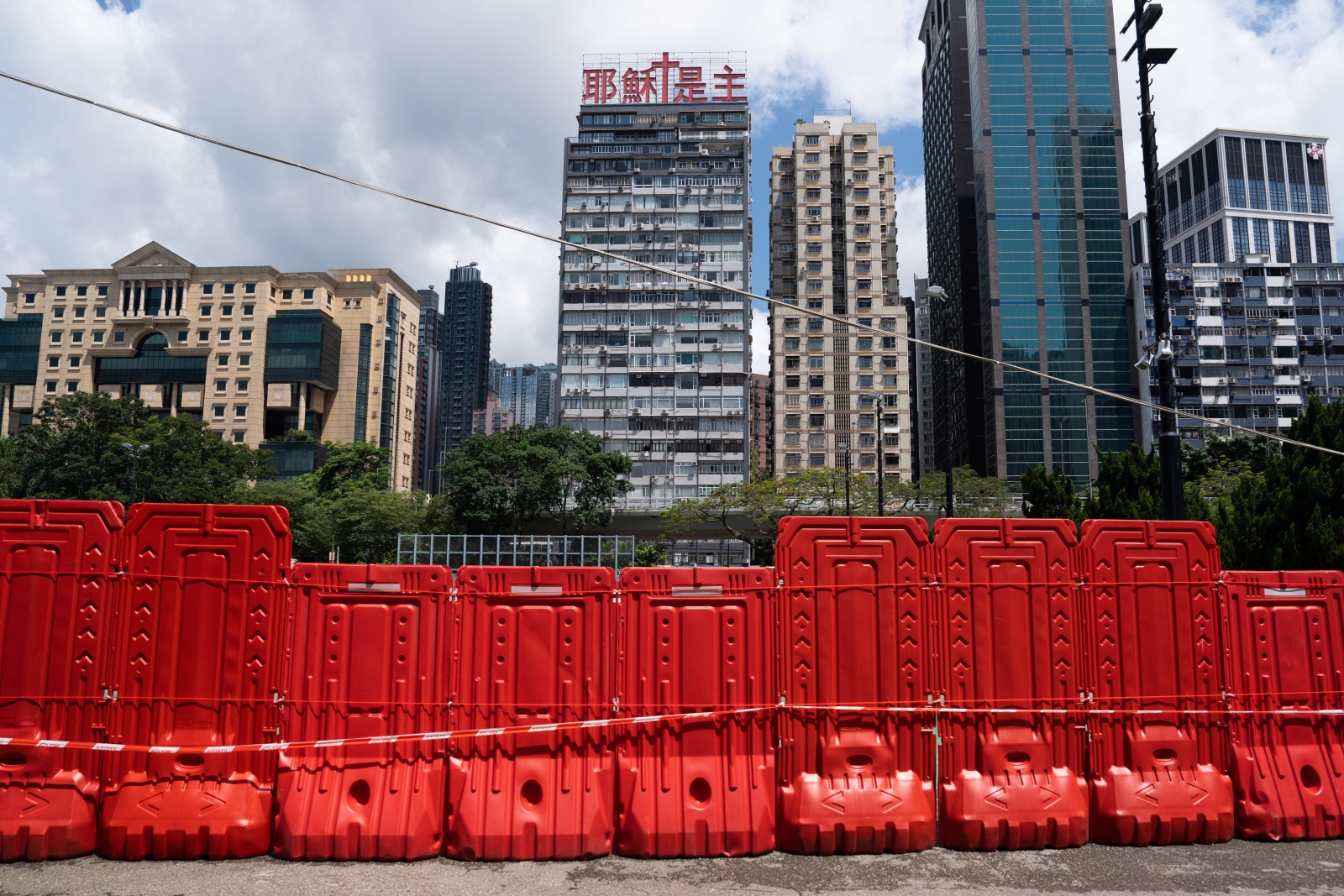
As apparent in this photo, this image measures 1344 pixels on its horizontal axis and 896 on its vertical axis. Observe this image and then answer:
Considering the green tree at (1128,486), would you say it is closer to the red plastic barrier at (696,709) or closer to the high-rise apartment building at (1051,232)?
the red plastic barrier at (696,709)

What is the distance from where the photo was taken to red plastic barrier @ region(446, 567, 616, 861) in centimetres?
657

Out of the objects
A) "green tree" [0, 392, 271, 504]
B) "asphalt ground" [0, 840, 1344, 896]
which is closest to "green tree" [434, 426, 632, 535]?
"green tree" [0, 392, 271, 504]

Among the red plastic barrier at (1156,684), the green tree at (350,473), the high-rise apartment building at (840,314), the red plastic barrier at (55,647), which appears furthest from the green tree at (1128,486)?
the high-rise apartment building at (840,314)

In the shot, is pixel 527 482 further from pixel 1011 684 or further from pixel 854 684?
pixel 1011 684

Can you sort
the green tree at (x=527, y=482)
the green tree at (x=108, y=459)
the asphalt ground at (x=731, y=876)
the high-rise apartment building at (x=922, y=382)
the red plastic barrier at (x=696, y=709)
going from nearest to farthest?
the asphalt ground at (x=731, y=876) < the red plastic barrier at (x=696, y=709) < the green tree at (x=108, y=459) < the green tree at (x=527, y=482) < the high-rise apartment building at (x=922, y=382)

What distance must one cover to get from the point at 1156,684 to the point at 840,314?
87.4m

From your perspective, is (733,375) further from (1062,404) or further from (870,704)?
(870,704)

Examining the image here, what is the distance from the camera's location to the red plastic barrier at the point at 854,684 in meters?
6.78

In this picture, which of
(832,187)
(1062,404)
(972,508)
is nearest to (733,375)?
(832,187)

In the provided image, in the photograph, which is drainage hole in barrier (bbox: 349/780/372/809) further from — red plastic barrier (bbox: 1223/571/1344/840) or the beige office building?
the beige office building

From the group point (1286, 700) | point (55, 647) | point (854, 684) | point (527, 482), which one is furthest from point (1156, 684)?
point (527, 482)

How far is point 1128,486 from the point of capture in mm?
17391

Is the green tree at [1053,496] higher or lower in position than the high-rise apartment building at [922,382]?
lower

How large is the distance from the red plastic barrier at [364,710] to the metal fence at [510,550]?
41021 millimetres
